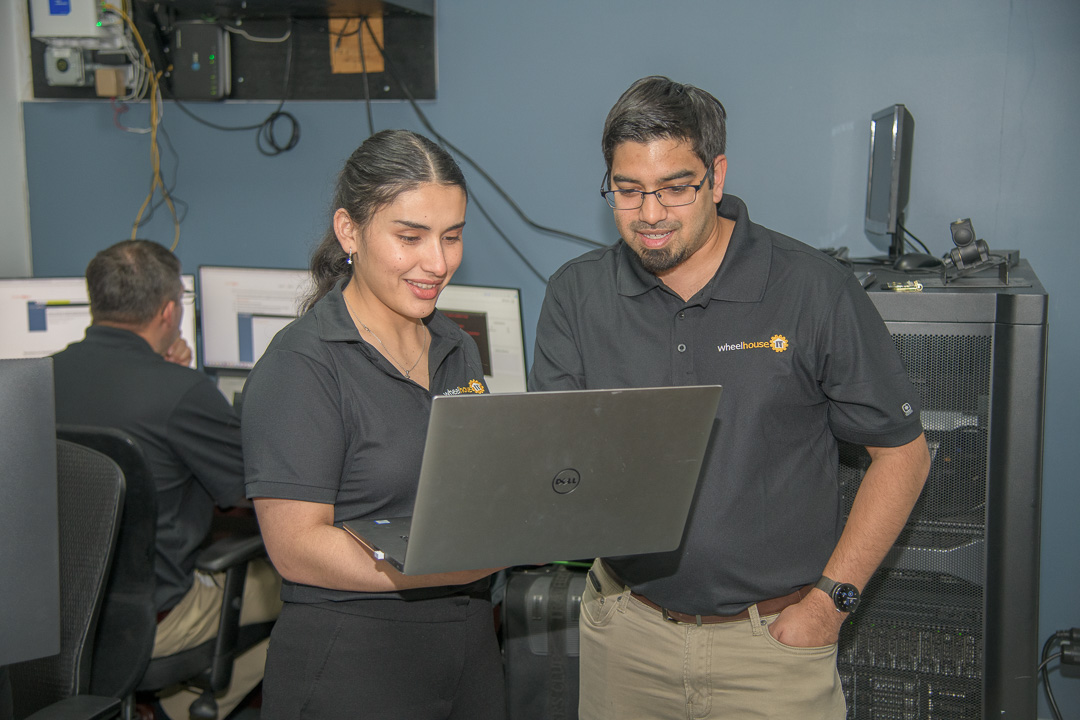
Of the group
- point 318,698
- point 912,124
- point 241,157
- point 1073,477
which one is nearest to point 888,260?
point 912,124

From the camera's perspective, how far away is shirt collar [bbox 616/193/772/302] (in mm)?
1376

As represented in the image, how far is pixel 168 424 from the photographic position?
200 centimetres

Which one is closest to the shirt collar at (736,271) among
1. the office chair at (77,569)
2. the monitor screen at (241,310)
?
the office chair at (77,569)

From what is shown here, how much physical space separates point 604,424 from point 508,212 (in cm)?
176

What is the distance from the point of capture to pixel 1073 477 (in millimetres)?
2229

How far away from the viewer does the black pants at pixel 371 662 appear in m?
1.19

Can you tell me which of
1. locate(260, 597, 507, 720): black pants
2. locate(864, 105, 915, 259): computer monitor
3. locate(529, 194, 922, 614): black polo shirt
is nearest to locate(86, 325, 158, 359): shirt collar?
locate(260, 597, 507, 720): black pants

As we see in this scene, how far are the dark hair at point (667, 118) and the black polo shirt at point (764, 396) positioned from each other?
17cm

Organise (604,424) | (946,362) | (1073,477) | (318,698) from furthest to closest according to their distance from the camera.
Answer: (1073,477)
(946,362)
(318,698)
(604,424)

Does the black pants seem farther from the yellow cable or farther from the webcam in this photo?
the yellow cable

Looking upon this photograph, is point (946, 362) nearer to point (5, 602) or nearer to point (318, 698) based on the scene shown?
point (318, 698)

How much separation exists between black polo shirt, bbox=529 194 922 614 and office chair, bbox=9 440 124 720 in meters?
0.93

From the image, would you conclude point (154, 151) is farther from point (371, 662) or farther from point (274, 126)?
point (371, 662)

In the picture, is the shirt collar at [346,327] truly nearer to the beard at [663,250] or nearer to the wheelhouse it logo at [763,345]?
the beard at [663,250]
